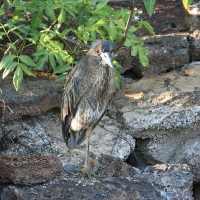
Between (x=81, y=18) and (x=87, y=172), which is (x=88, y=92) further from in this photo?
(x=81, y=18)

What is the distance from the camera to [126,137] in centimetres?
539

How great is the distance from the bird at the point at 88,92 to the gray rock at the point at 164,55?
1.62 metres

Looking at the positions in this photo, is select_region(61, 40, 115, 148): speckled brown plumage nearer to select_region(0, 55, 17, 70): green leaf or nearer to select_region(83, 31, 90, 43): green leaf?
select_region(83, 31, 90, 43): green leaf

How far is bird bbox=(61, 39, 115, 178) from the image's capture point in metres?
4.43

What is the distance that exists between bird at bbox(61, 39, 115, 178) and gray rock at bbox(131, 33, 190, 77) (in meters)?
1.62

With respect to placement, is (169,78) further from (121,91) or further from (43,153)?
(43,153)

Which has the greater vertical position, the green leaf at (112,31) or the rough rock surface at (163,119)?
the green leaf at (112,31)

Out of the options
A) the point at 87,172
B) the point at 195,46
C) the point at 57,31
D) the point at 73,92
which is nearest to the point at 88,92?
the point at 73,92

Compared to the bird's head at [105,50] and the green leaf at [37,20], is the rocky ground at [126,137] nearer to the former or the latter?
the green leaf at [37,20]

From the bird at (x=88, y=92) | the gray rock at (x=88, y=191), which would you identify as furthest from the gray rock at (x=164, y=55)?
the gray rock at (x=88, y=191)

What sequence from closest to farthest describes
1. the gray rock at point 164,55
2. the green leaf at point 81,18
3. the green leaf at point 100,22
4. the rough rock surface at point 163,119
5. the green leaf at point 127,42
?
1. the green leaf at point 100,22
2. the green leaf at point 127,42
3. the green leaf at point 81,18
4. the rough rock surface at point 163,119
5. the gray rock at point 164,55

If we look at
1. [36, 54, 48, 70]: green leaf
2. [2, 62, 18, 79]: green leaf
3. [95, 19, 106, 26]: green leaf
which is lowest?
[36, 54, 48, 70]: green leaf

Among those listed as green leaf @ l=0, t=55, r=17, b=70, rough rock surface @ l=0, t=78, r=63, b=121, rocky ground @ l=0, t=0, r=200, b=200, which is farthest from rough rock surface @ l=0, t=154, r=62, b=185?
green leaf @ l=0, t=55, r=17, b=70

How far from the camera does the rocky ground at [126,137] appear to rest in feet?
14.2
